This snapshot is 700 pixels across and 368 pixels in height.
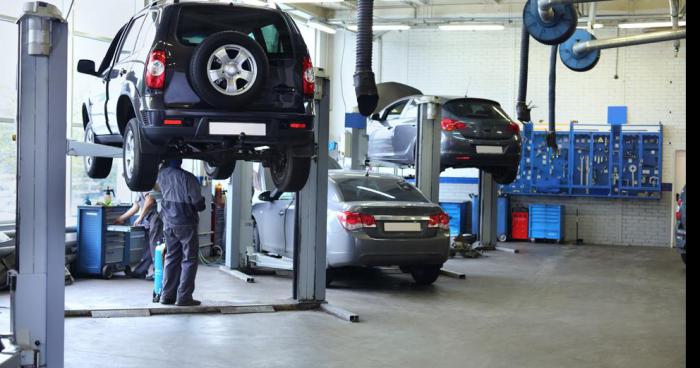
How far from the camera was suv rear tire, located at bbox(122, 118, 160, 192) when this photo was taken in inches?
241

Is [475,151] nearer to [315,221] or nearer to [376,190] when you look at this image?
[376,190]

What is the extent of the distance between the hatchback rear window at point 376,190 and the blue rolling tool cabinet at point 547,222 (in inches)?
321

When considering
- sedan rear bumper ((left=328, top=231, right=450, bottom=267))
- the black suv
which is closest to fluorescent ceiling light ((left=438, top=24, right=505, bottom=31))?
sedan rear bumper ((left=328, top=231, right=450, bottom=267))

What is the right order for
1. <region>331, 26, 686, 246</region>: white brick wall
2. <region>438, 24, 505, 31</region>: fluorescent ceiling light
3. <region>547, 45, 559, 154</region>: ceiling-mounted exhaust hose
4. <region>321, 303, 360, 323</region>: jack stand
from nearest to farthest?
<region>321, 303, 360, 323</region>: jack stand → <region>547, 45, 559, 154</region>: ceiling-mounted exhaust hose → <region>438, 24, 505, 31</region>: fluorescent ceiling light → <region>331, 26, 686, 246</region>: white brick wall

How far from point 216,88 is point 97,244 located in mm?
5861

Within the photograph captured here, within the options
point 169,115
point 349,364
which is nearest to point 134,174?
point 169,115

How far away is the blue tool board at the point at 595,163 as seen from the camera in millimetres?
17531

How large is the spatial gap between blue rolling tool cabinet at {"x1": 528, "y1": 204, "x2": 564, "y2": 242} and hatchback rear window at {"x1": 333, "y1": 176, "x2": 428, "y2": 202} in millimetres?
8162

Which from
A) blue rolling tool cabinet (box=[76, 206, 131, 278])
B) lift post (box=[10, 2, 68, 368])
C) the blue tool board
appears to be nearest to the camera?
lift post (box=[10, 2, 68, 368])

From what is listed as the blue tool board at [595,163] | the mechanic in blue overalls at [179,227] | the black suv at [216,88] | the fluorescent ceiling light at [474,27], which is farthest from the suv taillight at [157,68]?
the blue tool board at [595,163]

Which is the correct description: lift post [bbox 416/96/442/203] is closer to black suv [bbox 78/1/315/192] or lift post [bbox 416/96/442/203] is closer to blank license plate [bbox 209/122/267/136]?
black suv [bbox 78/1/315/192]

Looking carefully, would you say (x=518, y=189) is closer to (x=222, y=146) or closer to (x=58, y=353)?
(x=222, y=146)

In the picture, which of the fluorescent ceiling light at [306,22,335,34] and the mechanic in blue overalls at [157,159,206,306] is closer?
the mechanic in blue overalls at [157,159,206,306]

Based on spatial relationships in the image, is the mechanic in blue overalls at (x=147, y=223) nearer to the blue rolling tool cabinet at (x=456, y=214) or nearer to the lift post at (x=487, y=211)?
the lift post at (x=487, y=211)
